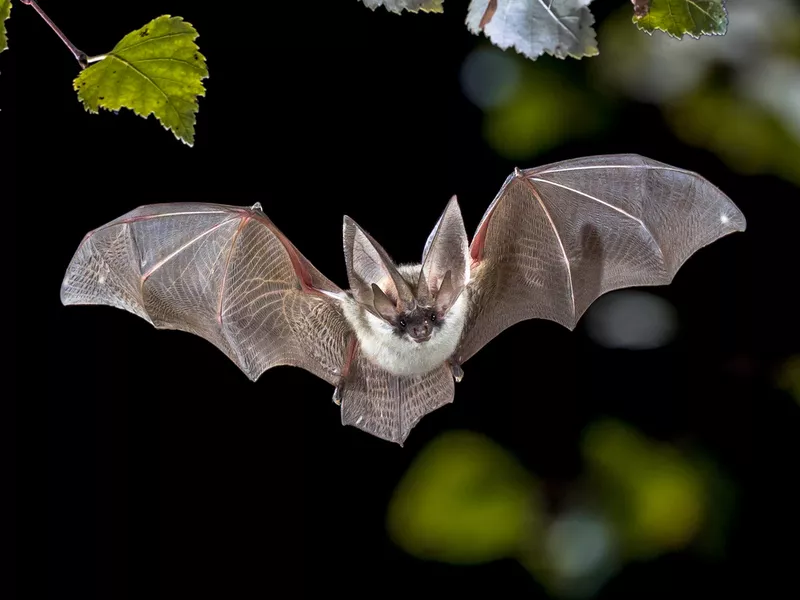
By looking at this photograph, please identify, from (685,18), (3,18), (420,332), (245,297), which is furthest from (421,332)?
(3,18)

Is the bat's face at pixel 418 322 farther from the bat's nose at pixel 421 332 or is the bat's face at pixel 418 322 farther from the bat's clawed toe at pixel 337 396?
the bat's clawed toe at pixel 337 396

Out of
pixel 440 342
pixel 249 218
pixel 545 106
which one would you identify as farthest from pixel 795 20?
pixel 249 218

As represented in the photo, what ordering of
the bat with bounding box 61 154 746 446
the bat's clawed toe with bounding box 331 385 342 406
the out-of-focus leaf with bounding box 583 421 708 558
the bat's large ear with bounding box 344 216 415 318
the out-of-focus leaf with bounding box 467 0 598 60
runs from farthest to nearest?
the out-of-focus leaf with bounding box 583 421 708 558
the bat's clawed toe with bounding box 331 385 342 406
the bat with bounding box 61 154 746 446
the bat's large ear with bounding box 344 216 415 318
the out-of-focus leaf with bounding box 467 0 598 60

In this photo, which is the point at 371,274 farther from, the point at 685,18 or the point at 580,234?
the point at 685,18

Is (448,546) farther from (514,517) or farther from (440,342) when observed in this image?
(440,342)

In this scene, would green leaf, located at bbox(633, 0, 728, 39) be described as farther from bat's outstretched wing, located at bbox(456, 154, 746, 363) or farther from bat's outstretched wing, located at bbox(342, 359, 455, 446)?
bat's outstretched wing, located at bbox(342, 359, 455, 446)

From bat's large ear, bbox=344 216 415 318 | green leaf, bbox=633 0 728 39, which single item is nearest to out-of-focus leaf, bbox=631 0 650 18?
green leaf, bbox=633 0 728 39

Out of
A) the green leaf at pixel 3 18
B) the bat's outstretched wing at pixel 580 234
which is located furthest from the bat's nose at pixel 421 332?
the green leaf at pixel 3 18

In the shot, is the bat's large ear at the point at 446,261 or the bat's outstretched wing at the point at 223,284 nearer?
the bat's large ear at the point at 446,261
